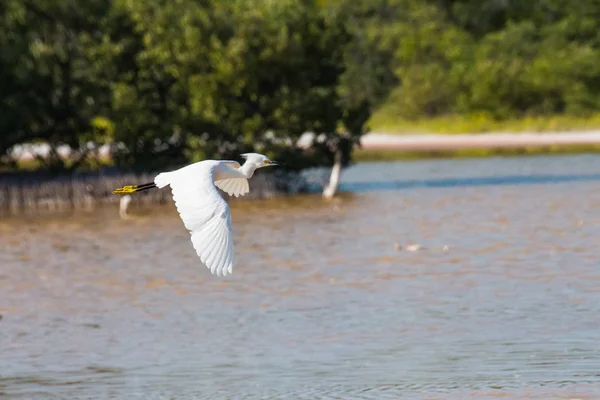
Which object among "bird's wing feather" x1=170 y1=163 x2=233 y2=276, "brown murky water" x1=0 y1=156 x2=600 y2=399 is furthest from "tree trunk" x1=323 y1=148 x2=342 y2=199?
"bird's wing feather" x1=170 y1=163 x2=233 y2=276

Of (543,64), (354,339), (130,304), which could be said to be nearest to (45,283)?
(130,304)

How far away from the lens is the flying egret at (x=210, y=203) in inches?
345

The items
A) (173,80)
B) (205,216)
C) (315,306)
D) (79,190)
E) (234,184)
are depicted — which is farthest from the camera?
(173,80)

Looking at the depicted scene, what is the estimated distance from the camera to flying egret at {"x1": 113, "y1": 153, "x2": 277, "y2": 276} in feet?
28.8

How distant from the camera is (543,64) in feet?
196

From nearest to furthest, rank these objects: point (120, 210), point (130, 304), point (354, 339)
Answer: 1. point (354, 339)
2. point (130, 304)
3. point (120, 210)

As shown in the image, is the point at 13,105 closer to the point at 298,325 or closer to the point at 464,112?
the point at 298,325

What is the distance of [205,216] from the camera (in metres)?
9.39

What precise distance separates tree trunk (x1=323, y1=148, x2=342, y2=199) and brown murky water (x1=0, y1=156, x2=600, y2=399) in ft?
8.65

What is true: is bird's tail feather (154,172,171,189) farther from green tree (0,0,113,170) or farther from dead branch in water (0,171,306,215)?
green tree (0,0,113,170)

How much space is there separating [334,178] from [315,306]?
1767 cm

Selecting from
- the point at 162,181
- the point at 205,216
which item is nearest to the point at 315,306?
the point at 162,181

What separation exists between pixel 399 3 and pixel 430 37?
5.56 m

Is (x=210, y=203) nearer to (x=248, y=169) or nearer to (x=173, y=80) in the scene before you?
(x=248, y=169)
